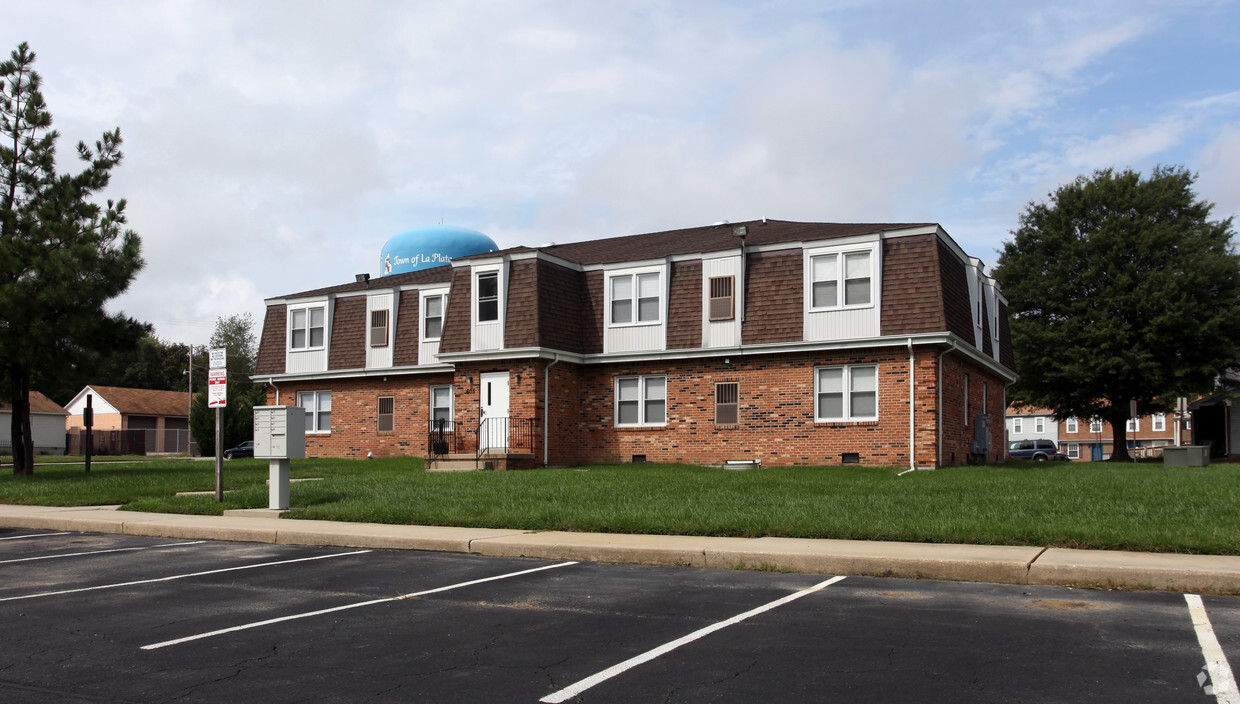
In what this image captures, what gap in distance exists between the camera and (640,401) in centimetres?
2661

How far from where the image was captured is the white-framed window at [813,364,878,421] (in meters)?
23.9

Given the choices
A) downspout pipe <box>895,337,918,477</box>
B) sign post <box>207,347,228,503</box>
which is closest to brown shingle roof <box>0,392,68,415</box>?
sign post <box>207,347,228,503</box>

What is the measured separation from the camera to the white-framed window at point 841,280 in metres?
24.1

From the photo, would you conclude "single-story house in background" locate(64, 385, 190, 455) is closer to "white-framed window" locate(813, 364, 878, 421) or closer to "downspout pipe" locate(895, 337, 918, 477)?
"white-framed window" locate(813, 364, 878, 421)

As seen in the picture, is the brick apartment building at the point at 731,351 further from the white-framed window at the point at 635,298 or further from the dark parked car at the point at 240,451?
the dark parked car at the point at 240,451

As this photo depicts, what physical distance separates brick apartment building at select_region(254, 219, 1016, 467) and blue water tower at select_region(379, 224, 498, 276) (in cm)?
919

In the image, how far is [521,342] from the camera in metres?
25.9

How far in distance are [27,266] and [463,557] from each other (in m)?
17.5

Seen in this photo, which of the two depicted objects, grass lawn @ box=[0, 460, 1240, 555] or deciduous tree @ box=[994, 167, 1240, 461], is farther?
deciduous tree @ box=[994, 167, 1240, 461]

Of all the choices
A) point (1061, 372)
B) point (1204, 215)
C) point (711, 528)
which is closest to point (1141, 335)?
point (1061, 372)

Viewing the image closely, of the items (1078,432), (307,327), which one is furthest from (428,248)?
(1078,432)

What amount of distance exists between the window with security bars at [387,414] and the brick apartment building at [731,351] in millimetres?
2038

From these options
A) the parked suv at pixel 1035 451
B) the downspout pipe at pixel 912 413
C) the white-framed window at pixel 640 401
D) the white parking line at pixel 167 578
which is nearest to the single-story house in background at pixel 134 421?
the white-framed window at pixel 640 401

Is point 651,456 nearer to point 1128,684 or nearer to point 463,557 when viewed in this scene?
point 463,557
